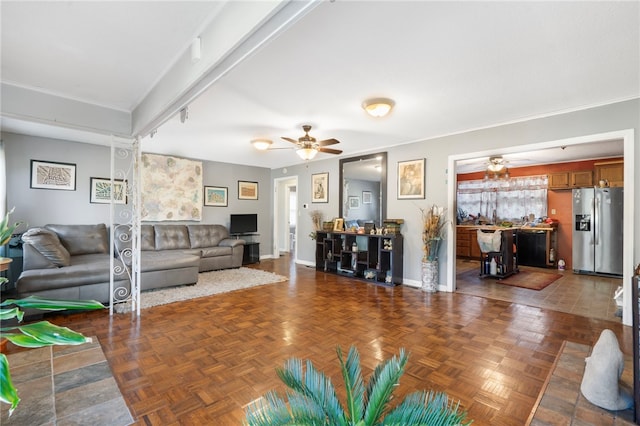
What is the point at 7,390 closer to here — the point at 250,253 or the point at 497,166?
the point at 250,253

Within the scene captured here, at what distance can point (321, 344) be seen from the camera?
2.60 metres

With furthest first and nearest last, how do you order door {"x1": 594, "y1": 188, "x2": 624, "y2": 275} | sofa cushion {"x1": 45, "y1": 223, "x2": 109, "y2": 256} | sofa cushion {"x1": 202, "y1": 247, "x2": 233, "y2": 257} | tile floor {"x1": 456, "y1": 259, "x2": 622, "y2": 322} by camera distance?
sofa cushion {"x1": 202, "y1": 247, "x2": 233, "y2": 257}
door {"x1": 594, "y1": 188, "x2": 624, "y2": 275}
sofa cushion {"x1": 45, "y1": 223, "x2": 109, "y2": 256}
tile floor {"x1": 456, "y1": 259, "x2": 622, "y2": 322}

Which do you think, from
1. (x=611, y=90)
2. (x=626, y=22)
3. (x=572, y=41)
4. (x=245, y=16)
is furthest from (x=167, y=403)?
(x=611, y=90)

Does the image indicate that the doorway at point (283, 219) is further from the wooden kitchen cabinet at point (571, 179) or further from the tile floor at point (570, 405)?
the wooden kitchen cabinet at point (571, 179)

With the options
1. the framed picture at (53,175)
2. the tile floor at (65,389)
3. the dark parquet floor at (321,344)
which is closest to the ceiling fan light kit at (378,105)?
the dark parquet floor at (321,344)

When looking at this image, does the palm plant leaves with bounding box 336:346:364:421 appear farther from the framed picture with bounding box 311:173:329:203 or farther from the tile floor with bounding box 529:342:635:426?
the framed picture with bounding box 311:173:329:203

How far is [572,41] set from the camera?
2074 mm

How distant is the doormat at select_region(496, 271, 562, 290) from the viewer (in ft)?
15.6

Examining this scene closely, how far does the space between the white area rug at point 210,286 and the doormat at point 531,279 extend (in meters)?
3.96

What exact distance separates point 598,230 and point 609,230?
149 millimetres

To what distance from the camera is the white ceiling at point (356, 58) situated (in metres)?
1.79

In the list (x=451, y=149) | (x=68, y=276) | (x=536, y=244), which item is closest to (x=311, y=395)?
(x=68, y=276)

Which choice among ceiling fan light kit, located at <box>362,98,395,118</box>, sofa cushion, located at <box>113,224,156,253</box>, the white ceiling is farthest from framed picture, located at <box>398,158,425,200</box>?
sofa cushion, located at <box>113,224,156,253</box>

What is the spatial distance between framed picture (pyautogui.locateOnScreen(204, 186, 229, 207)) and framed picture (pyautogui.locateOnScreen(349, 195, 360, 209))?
3.08 meters
